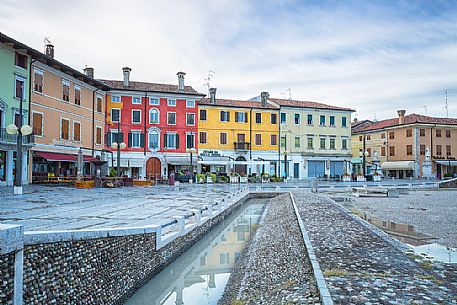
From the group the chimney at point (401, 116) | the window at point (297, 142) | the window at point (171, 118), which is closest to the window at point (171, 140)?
the window at point (171, 118)

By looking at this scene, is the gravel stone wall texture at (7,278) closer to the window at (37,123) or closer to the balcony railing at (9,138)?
the balcony railing at (9,138)

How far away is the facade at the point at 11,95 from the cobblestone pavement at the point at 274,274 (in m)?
19.8

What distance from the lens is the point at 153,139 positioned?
1713 inches

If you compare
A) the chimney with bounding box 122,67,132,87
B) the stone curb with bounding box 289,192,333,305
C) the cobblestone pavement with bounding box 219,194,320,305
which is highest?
the chimney with bounding box 122,67,132,87

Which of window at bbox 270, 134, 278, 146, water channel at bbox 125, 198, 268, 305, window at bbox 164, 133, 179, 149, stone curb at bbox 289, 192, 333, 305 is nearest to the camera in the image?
stone curb at bbox 289, 192, 333, 305

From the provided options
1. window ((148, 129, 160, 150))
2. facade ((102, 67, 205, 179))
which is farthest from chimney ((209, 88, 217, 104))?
window ((148, 129, 160, 150))

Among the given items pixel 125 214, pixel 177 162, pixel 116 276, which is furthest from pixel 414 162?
pixel 116 276

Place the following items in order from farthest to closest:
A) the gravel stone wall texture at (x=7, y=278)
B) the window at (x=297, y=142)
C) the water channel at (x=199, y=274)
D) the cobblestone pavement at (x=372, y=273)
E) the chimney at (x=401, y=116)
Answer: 1. the chimney at (x=401, y=116)
2. the window at (x=297, y=142)
3. the water channel at (x=199, y=274)
4. the cobblestone pavement at (x=372, y=273)
5. the gravel stone wall texture at (x=7, y=278)

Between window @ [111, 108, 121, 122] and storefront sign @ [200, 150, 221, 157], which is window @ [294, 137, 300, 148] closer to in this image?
storefront sign @ [200, 150, 221, 157]

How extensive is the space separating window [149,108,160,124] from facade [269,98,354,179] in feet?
50.2

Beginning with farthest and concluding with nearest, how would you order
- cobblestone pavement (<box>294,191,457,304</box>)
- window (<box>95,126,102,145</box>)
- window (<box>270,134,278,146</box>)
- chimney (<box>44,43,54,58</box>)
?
window (<box>270,134,278,146</box>), window (<box>95,126,102,145</box>), chimney (<box>44,43,54,58</box>), cobblestone pavement (<box>294,191,457,304</box>)

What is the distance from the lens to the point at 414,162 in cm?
5656

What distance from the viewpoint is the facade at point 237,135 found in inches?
1811

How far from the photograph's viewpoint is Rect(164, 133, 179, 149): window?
4372 centimetres
